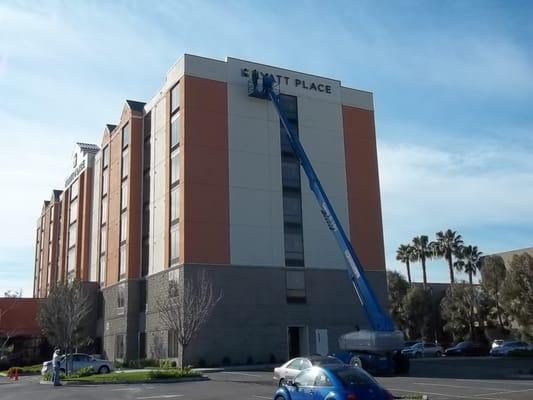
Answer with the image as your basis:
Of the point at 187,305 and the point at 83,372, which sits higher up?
the point at 187,305

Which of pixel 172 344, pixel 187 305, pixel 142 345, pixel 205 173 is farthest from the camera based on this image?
pixel 142 345

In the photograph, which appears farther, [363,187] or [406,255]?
[406,255]

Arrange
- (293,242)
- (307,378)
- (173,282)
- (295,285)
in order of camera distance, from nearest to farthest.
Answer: (307,378) < (173,282) < (295,285) < (293,242)

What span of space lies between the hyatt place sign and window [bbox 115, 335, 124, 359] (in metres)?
23.8

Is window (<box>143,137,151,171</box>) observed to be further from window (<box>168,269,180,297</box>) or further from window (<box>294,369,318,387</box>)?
window (<box>294,369,318,387</box>)

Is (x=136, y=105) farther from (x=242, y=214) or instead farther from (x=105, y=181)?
(x=242, y=214)

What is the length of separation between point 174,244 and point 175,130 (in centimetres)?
886

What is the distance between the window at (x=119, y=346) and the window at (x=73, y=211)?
23.6m

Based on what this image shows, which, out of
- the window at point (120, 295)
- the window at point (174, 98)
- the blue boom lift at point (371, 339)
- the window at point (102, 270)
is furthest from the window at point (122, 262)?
the blue boom lift at point (371, 339)

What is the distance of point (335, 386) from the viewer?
1320 cm

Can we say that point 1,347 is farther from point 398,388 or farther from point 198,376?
point 398,388

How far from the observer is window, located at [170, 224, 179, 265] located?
43062 mm

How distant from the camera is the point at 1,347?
176 feet

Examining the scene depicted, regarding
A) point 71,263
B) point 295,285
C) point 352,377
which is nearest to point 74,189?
point 71,263
